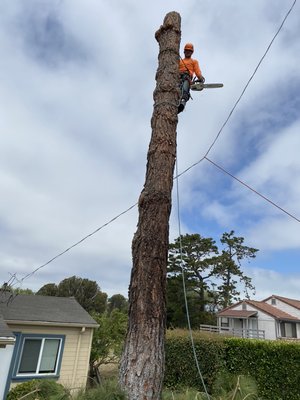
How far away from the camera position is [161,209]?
2.65 meters

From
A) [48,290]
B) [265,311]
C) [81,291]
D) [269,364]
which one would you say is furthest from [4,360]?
[265,311]

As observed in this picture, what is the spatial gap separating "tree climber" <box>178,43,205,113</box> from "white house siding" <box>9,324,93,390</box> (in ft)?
26.4

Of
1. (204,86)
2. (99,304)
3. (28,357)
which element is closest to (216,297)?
(99,304)

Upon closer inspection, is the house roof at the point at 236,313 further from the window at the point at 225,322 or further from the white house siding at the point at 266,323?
the window at the point at 225,322

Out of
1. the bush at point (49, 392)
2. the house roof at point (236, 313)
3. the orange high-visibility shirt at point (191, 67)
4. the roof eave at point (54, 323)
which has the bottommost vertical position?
the bush at point (49, 392)

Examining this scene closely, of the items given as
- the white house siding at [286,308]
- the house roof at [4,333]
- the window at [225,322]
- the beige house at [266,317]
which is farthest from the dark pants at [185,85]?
the white house siding at [286,308]

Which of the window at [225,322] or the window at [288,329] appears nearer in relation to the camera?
the window at [288,329]

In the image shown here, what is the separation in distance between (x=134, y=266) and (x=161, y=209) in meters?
0.55

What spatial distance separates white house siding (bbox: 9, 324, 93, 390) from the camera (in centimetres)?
902

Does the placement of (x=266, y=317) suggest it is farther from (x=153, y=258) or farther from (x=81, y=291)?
(x=153, y=258)

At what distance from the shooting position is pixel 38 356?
8711mm

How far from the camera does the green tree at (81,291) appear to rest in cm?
2658

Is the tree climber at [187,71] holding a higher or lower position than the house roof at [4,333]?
higher

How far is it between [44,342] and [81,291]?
18.5m
